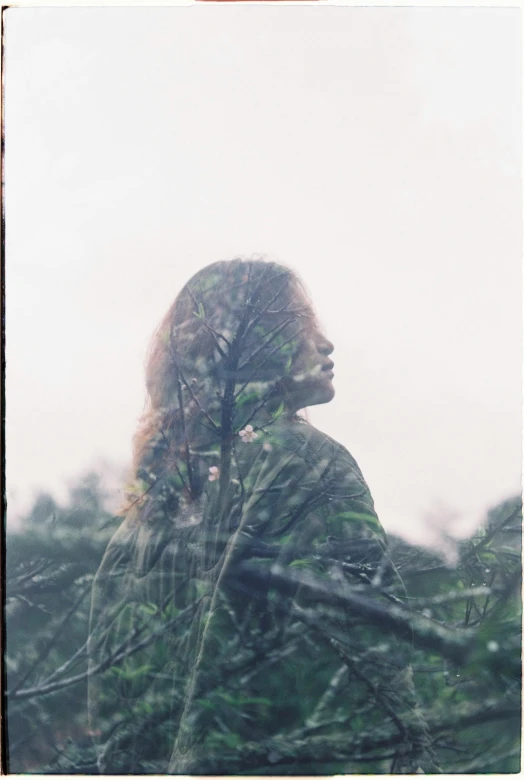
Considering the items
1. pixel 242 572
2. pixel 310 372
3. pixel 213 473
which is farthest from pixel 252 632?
pixel 310 372

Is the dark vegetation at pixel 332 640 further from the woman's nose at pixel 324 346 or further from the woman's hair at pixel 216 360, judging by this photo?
the woman's nose at pixel 324 346

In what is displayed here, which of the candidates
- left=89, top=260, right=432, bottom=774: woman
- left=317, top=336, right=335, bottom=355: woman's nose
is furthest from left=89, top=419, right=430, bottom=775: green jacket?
left=317, top=336, right=335, bottom=355: woman's nose

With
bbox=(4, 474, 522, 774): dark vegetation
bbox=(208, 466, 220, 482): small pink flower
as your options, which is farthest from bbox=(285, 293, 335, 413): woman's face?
bbox=(4, 474, 522, 774): dark vegetation

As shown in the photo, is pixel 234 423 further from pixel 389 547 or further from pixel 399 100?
pixel 399 100

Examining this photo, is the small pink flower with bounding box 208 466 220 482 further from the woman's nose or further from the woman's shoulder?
the woman's nose

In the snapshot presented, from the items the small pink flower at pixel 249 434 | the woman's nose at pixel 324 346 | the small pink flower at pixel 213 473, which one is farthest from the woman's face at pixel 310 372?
the small pink flower at pixel 213 473

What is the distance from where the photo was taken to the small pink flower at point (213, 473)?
227cm

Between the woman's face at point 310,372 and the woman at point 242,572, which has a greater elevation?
the woman's face at point 310,372

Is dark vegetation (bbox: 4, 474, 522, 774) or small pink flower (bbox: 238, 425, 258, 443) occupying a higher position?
small pink flower (bbox: 238, 425, 258, 443)

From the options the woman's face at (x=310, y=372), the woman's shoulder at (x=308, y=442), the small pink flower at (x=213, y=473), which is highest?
the woman's face at (x=310, y=372)

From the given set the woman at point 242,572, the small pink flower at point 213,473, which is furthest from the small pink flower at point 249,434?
the small pink flower at point 213,473

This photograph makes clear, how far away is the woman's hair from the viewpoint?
2283 mm

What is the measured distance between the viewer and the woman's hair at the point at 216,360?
2283 millimetres

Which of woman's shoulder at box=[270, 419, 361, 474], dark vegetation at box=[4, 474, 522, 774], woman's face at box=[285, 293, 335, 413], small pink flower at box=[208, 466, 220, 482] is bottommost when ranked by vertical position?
dark vegetation at box=[4, 474, 522, 774]
